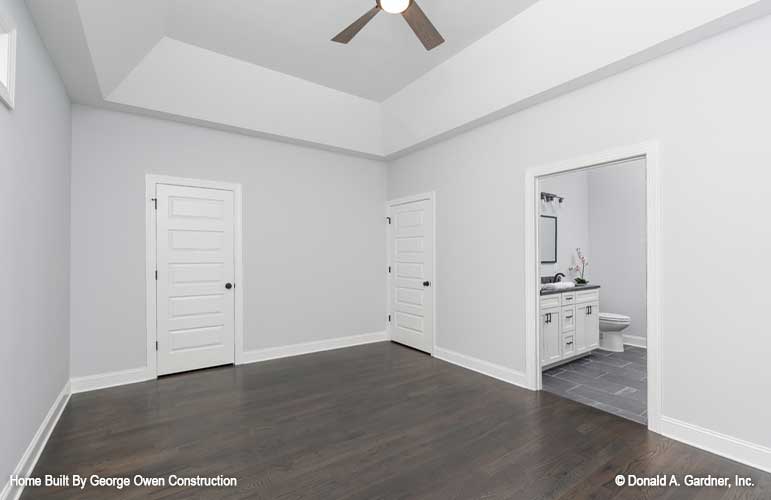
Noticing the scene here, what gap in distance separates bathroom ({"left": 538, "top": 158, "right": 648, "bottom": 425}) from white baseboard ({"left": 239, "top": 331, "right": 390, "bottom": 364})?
2.37m

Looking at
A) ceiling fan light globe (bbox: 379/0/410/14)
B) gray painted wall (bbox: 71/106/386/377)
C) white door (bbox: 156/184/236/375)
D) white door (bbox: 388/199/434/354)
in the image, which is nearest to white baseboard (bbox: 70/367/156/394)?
gray painted wall (bbox: 71/106/386/377)

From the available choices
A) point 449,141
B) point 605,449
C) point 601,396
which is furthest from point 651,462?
point 449,141

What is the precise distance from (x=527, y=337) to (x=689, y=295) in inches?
53.2

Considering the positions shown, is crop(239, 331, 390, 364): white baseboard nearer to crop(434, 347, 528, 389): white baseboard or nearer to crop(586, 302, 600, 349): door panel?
crop(434, 347, 528, 389): white baseboard

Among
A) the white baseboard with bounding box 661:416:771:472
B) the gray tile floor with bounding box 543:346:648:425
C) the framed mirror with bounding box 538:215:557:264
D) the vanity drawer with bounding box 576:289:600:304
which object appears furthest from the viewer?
the framed mirror with bounding box 538:215:557:264

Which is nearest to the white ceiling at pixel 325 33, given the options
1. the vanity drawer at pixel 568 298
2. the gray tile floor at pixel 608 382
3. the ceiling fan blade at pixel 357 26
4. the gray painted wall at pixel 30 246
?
the ceiling fan blade at pixel 357 26

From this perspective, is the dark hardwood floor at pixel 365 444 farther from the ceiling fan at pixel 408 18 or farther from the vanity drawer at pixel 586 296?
the ceiling fan at pixel 408 18

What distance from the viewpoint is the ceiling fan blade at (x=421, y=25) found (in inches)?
99.1

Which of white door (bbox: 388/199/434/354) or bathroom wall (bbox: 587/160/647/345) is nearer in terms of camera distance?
white door (bbox: 388/199/434/354)

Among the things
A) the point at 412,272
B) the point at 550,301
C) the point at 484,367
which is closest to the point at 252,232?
the point at 412,272

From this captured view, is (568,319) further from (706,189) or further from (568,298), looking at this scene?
(706,189)

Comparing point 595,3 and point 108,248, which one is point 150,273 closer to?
point 108,248

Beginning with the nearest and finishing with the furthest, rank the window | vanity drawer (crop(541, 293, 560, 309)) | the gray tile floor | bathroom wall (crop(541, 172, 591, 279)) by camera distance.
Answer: the window → the gray tile floor → vanity drawer (crop(541, 293, 560, 309)) → bathroom wall (crop(541, 172, 591, 279))

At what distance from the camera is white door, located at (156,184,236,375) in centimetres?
393
